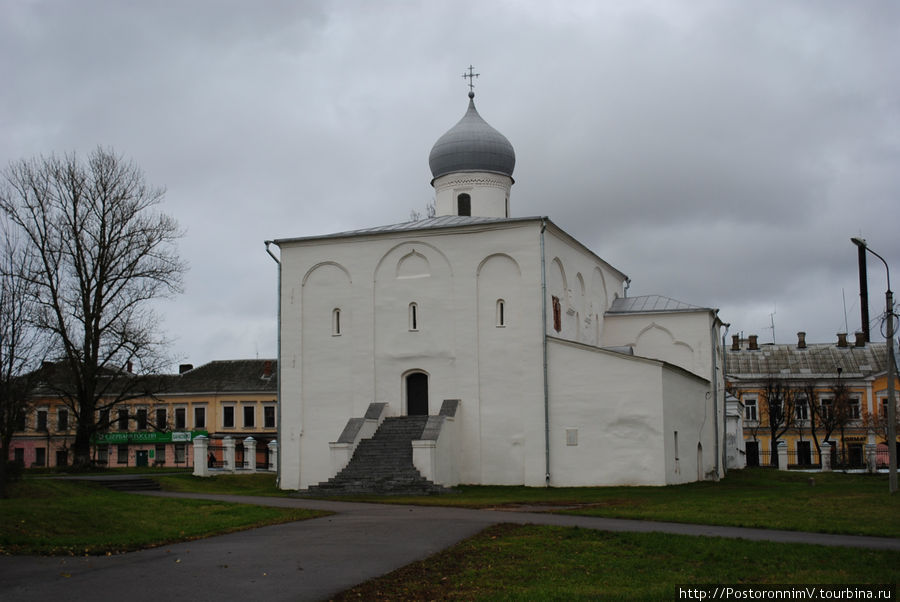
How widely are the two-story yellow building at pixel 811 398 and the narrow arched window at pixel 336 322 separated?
30.4 m

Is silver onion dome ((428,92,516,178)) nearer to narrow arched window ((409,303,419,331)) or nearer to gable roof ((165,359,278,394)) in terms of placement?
narrow arched window ((409,303,419,331))

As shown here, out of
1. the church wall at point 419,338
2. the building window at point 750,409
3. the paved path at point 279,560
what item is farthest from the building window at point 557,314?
the building window at point 750,409

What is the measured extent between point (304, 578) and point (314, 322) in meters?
19.2

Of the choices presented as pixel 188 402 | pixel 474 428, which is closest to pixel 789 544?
pixel 474 428

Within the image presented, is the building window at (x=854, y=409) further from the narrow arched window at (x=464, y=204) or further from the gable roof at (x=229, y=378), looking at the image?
the gable roof at (x=229, y=378)

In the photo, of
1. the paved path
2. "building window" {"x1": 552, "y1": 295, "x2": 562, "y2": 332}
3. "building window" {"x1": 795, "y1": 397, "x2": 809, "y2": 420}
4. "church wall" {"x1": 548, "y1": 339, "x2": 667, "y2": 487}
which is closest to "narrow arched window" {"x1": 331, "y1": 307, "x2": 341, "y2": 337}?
"building window" {"x1": 552, "y1": 295, "x2": 562, "y2": 332}

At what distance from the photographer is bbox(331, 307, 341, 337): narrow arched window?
2811 centimetres

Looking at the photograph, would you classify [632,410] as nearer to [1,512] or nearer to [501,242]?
[501,242]

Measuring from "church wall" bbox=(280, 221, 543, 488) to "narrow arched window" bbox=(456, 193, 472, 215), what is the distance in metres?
4.14

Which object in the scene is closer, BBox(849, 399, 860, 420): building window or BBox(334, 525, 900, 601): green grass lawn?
BBox(334, 525, 900, 601): green grass lawn

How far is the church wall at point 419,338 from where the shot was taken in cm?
2608

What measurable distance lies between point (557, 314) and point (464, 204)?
5.98 meters

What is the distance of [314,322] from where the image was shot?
93.1 ft

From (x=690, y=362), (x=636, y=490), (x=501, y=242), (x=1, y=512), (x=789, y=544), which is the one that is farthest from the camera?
(x=690, y=362)
